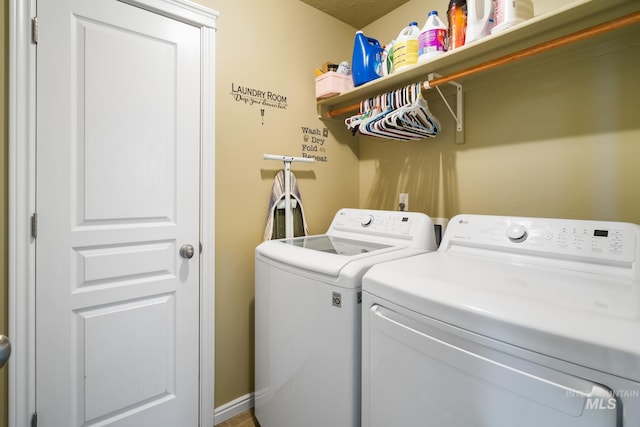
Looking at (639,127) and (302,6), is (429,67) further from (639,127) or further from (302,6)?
(302,6)

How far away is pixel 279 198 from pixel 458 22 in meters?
1.28

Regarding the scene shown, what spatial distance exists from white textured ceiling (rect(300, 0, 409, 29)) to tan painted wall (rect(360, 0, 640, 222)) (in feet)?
0.63

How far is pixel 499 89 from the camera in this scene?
1561 millimetres

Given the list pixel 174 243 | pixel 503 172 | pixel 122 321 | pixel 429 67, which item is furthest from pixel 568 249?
pixel 122 321

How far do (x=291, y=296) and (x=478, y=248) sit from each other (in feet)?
2.77

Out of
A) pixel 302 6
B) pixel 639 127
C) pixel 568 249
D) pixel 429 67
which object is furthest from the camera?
pixel 302 6

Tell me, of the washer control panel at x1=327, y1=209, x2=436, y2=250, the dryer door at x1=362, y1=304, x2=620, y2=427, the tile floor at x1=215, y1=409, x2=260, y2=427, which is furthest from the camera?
the tile floor at x1=215, y1=409, x2=260, y2=427

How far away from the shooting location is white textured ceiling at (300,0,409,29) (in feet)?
6.56

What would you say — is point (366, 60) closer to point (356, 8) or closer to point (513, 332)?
point (356, 8)

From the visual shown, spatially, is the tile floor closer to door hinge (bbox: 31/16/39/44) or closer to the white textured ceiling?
door hinge (bbox: 31/16/39/44)

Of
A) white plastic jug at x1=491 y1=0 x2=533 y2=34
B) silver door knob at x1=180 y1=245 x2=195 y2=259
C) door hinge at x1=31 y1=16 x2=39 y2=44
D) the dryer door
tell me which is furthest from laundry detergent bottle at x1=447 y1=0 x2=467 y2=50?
door hinge at x1=31 y1=16 x2=39 y2=44

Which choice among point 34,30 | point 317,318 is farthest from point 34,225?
point 317,318

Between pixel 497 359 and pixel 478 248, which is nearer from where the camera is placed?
pixel 497 359

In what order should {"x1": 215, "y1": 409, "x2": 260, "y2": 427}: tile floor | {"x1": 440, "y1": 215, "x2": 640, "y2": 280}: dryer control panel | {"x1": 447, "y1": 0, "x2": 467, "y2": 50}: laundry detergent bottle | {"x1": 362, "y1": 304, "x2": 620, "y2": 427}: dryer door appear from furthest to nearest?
{"x1": 215, "y1": 409, "x2": 260, "y2": 427}: tile floor → {"x1": 447, "y1": 0, "x2": 467, "y2": 50}: laundry detergent bottle → {"x1": 440, "y1": 215, "x2": 640, "y2": 280}: dryer control panel → {"x1": 362, "y1": 304, "x2": 620, "y2": 427}: dryer door
